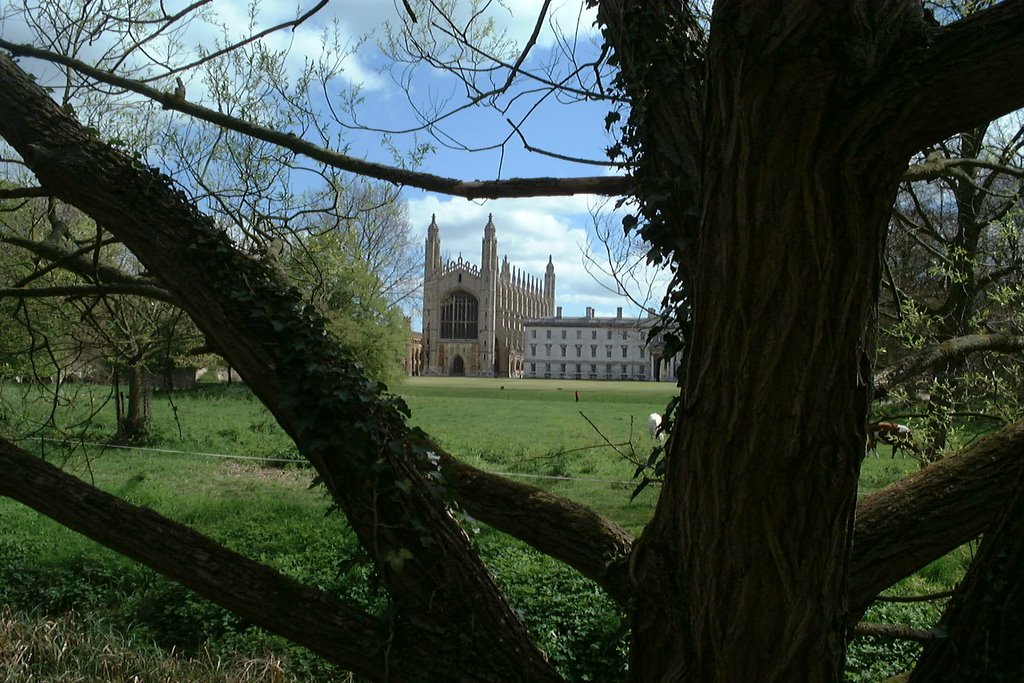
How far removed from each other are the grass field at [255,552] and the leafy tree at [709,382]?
335 mm

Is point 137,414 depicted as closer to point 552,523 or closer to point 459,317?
point 552,523

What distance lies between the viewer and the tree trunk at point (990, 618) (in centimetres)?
161

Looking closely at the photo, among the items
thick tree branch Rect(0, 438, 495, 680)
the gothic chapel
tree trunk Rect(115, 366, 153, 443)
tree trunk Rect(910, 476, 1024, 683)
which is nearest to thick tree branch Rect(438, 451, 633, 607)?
thick tree branch Rect(0, 438, 495, 680)

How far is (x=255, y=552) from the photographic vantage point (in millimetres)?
8547

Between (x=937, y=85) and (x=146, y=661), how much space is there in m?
6.63

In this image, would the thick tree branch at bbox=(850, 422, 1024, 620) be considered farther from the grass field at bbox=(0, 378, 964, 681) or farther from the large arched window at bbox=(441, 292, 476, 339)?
the large arched window at bbox=(441, 292, 476, 339)

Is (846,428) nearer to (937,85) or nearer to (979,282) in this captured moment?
(937,85)

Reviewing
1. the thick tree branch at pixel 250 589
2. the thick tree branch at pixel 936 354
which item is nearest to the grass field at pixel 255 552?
the thick tree branch at pixel 250 589

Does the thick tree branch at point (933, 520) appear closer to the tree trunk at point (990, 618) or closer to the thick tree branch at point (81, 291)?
the tree trunk at point (990, 618)

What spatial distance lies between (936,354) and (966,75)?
2.83 m

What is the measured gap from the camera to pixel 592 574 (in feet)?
8.43

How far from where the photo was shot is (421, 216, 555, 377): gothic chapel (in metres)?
75.9

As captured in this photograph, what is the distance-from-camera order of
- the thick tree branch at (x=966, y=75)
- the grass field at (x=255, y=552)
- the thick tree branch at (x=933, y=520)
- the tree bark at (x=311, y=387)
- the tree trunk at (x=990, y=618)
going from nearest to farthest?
1. the thick tree branch at (x=966, y=75)
2. the tree trunk at (x=990, y=618)
3. the tree bark at (x=311, y=387)
4. the thick tree branch at (x=933, y=520)
5. the grass field at (x=255, y=552)

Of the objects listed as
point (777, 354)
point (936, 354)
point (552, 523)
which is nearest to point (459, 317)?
point (936, 354)
